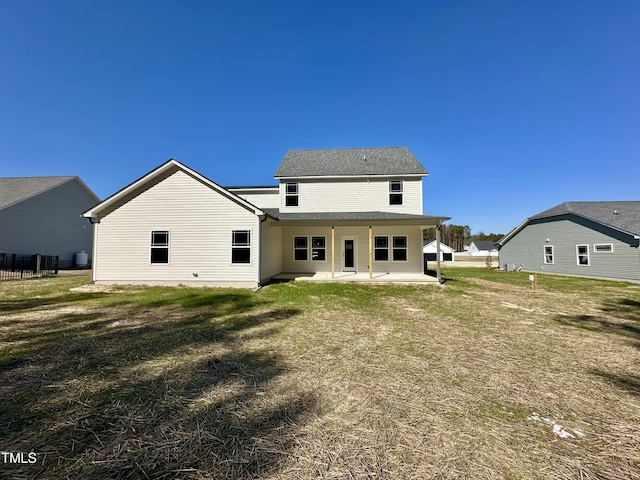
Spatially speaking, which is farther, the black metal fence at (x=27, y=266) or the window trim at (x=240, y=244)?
the black metal fence at (x=27, y=266)

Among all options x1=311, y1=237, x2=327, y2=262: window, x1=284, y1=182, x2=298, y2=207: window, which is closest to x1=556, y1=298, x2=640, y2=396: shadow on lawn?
x1=311, y1=237, x2=327, y2=262: window

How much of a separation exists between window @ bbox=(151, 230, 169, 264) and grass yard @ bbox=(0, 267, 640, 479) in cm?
531

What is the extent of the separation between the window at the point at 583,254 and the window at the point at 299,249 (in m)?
19.2

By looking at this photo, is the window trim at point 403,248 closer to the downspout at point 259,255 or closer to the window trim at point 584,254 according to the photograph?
the downspout at point 259,255

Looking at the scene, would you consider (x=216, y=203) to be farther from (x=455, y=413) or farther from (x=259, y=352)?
(x=455, y=413)

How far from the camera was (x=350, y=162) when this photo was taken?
1795cm

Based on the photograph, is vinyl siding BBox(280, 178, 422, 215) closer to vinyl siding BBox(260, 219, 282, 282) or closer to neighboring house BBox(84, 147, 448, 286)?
neighboring house BBox(84, 147, 448, 286)

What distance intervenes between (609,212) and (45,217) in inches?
Answer: 1600

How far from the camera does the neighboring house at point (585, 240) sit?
16812 mm

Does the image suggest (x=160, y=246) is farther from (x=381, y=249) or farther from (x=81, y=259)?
(x=81, y=259)

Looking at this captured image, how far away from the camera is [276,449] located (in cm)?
246

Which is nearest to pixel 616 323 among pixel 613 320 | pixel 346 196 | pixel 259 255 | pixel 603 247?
pixel 613 320

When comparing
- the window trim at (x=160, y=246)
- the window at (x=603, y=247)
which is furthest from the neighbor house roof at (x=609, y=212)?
the window trim at (x=160, y=246)

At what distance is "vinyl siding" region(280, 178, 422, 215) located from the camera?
16.7m
